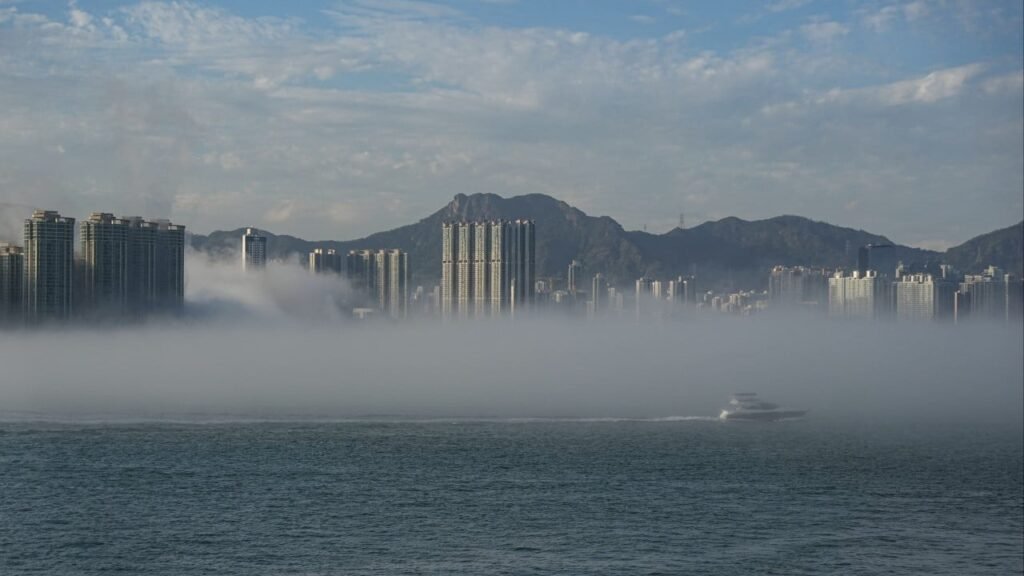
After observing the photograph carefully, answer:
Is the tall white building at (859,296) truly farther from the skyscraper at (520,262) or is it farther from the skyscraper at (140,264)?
the skyscraper at (140,264)

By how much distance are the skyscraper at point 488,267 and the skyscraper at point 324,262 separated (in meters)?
14.9

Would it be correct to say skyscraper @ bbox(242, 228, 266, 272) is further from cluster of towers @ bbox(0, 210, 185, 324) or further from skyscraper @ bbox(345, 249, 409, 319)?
cluster of towers @ bbox(0, 210, 185, 324)

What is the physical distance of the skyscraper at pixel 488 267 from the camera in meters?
114

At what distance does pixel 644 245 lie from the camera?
162m

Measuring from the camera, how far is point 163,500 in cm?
3678

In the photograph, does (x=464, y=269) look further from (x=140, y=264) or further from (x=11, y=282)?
(x=11, y=282)

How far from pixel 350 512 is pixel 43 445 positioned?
20.4 meters

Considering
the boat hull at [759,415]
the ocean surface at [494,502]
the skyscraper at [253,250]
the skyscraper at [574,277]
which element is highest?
the skyscraper at [253,250]

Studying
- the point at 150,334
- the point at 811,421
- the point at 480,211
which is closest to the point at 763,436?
the point at 811,421

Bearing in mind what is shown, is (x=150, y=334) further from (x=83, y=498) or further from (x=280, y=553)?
(x=280, y=553)

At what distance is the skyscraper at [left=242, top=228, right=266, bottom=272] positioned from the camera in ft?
394

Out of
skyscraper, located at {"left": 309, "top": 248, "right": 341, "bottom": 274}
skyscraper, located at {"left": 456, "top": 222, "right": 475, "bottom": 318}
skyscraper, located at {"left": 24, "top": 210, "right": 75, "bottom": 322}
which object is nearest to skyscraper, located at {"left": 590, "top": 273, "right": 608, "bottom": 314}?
skyscraper, located at {"left": 456, "top": 222, "right": 475, "bottom": 318}

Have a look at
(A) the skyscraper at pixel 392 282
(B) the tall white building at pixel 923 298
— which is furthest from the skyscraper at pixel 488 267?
(B) the tall white building at pixel 923 298

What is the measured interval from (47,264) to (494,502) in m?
43.7
